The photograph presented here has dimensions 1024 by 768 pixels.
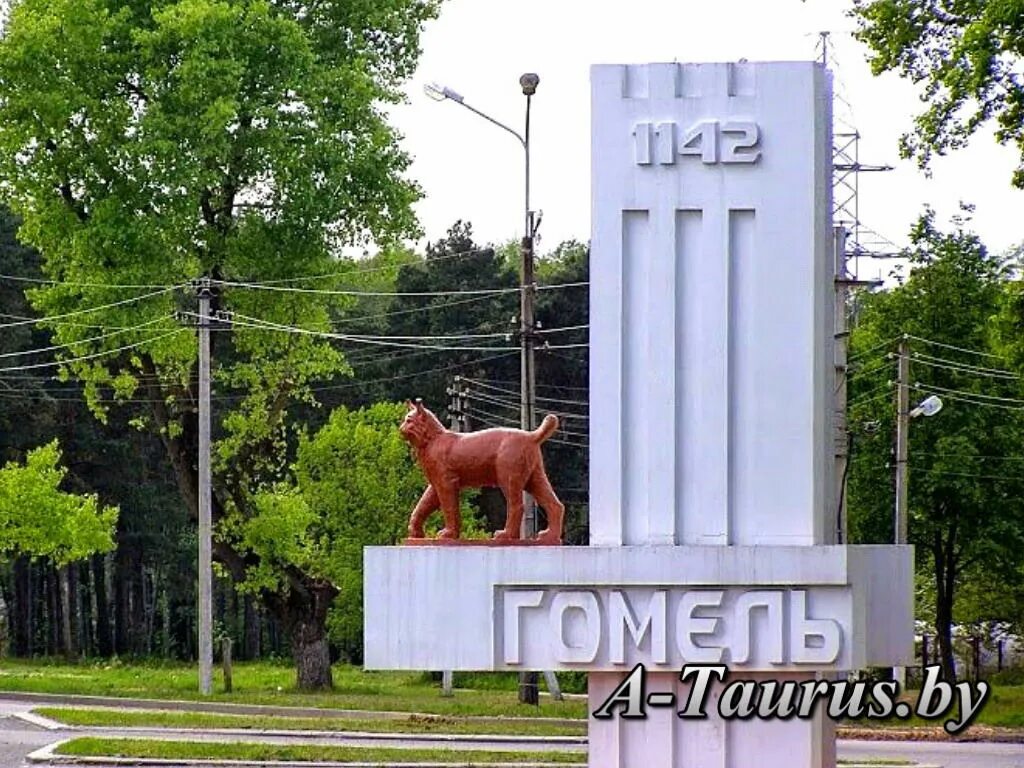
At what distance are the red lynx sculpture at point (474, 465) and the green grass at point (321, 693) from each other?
1818 centimetres

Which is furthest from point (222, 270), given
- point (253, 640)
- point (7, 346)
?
point (253, 640)

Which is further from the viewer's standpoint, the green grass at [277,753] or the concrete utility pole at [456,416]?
the concrete utility pole at [456,416]

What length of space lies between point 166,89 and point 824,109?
25.2 m

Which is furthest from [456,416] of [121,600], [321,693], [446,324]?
[121,600]

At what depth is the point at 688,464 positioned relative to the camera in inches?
534

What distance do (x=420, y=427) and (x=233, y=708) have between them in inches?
784

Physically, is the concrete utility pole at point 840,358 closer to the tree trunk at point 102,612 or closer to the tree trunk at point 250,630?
the tree trunk at point 102,612

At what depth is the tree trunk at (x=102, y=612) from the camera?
236ft

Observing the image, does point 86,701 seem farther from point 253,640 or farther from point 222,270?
point 253,640

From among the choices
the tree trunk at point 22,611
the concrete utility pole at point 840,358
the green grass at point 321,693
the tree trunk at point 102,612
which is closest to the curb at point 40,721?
the green grass at point 321,693

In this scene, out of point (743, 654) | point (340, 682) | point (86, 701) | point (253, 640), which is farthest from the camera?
point (253, 640)

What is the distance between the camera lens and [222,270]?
39531 millimetres

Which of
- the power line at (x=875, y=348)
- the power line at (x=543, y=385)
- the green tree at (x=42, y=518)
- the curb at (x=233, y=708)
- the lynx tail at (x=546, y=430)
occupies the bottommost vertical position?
the curb at (x=233, y=708)

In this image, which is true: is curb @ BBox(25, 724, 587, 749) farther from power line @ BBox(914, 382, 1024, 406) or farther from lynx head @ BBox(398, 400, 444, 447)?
power line @ BBox(914, 382, 1024, 406)
